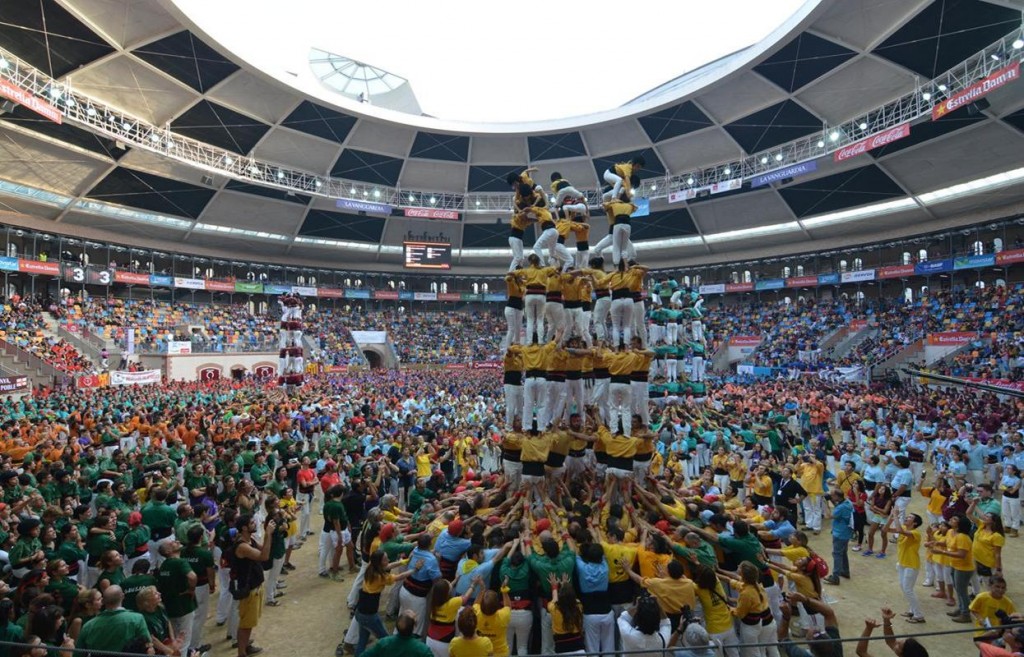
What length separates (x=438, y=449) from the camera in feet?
41.3

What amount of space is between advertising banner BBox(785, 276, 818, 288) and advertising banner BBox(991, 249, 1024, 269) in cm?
1096

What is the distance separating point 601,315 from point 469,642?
24.1 ft

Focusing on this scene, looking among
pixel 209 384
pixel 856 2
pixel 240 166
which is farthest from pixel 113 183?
pixel 856 2

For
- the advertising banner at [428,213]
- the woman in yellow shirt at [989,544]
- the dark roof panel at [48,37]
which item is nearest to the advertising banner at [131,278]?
the dark roof panel at [48,37]

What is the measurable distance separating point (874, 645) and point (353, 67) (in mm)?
44594

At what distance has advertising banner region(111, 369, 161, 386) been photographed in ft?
80.4

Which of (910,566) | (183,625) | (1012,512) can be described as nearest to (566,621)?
(183,625)

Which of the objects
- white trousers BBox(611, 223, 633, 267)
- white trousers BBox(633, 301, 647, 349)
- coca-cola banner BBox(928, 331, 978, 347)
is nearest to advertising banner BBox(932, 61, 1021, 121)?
coca-cola banner BBox(928, 331, 978, 347)

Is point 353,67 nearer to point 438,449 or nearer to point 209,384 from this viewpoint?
point 209,384

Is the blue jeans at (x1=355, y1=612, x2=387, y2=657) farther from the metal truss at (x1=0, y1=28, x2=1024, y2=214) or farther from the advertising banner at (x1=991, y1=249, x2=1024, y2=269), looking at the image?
the advertising banner at (x1=991, y1=249, x2=1024, y2=269)

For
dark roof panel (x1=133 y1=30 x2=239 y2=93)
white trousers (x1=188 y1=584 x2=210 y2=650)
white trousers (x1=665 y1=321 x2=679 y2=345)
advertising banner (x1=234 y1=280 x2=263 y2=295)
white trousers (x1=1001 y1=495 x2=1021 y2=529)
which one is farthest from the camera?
advertising banner (x1=234 y1=280 x2=263 y2=295)

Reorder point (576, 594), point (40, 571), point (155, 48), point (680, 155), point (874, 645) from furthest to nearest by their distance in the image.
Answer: point (680, 155) < point (155, 48) < point (874, 645) < point (576, 594) < point (40, 571)

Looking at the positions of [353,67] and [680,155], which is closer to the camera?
[680,155]

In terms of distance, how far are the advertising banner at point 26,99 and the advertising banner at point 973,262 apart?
46.9 metres
